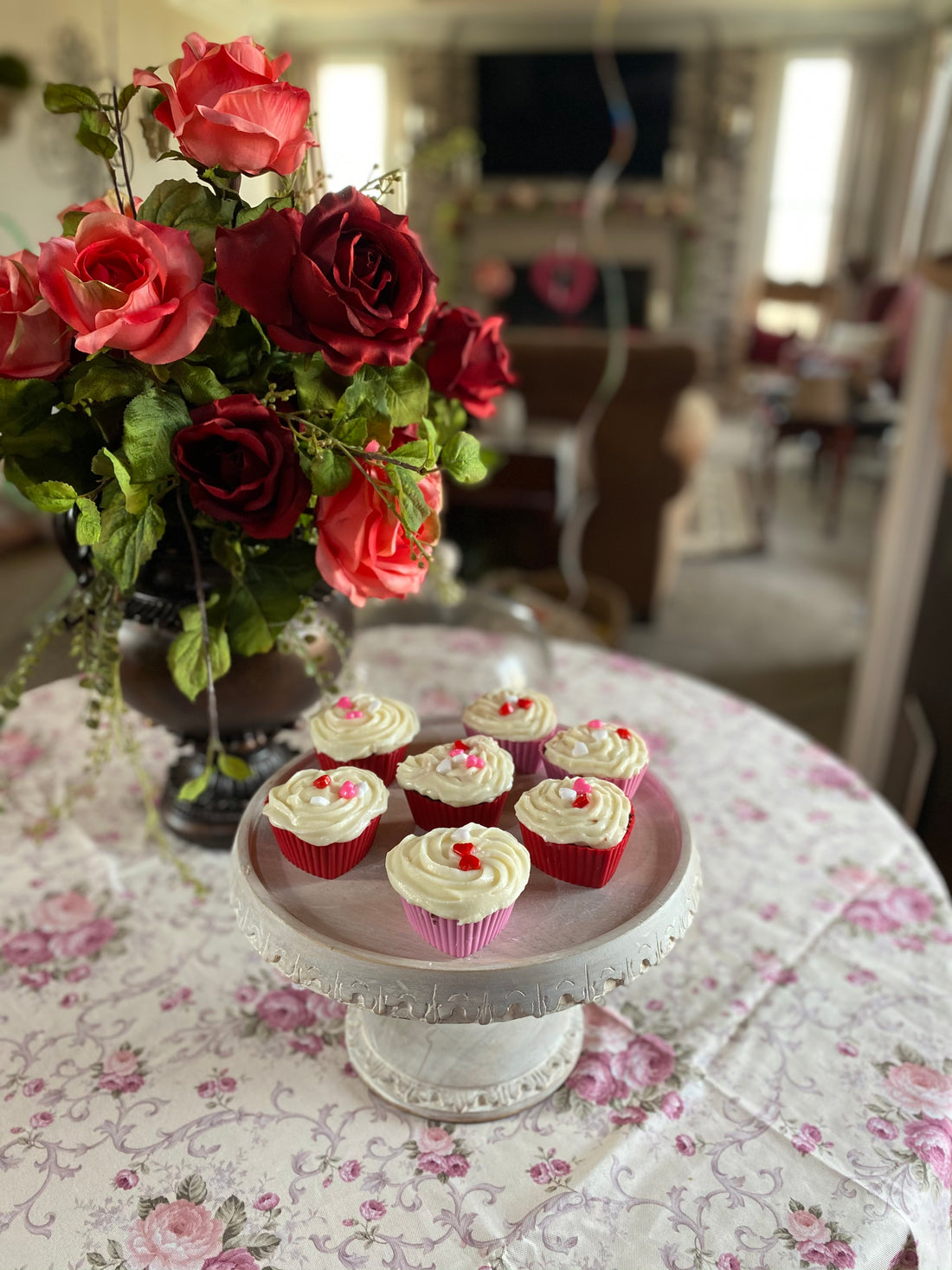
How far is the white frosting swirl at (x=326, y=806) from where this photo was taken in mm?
561

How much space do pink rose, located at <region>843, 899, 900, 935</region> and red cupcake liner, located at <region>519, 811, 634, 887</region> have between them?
1.04ft

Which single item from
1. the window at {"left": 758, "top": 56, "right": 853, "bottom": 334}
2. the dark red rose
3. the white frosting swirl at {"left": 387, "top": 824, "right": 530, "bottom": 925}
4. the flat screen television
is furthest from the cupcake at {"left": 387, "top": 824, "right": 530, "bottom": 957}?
the flat screen television

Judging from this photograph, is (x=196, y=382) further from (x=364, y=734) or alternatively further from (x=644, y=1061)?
(x=644, y=1061)

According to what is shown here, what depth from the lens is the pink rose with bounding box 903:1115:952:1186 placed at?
57 centimetres

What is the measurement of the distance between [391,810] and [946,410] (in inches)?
50.1

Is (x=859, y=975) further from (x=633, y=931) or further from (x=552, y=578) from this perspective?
(x=552, y=578)

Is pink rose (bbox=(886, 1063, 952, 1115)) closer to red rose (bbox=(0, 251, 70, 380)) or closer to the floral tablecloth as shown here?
the floral tablecloth

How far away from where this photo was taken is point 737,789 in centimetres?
95

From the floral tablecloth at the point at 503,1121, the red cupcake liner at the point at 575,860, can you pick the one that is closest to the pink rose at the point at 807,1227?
the floral tablecloth at the point at 503,1121

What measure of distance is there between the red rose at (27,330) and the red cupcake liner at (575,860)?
0.42 m

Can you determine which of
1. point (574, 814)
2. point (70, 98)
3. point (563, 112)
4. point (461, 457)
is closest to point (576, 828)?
point (574, 814)

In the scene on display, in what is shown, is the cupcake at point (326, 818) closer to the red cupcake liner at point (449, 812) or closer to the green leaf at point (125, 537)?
the red cupcake liner at point (449, 812)

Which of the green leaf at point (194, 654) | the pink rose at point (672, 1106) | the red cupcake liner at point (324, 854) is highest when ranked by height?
the green leaf at point (194, 654)

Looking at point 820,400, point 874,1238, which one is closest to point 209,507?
point 874,1238
